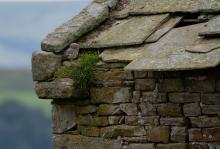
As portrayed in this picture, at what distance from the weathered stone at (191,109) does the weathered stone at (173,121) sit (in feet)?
0.27

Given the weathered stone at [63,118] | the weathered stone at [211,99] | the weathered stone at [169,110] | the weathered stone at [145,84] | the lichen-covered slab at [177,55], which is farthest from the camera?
the weathered stone at [63,118]

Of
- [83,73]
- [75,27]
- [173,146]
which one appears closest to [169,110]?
[173,146]

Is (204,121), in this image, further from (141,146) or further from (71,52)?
(71,52)

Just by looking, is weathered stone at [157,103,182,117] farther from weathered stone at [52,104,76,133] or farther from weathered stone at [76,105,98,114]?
weathered stone at [52,104,76,133]

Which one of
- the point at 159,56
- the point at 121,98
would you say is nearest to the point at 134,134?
the point at 121,98

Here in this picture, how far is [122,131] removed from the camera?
8789 millimetres

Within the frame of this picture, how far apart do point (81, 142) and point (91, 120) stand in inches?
11.5

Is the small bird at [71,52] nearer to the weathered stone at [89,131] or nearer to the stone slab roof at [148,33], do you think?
the stone slab roof at [148,33]

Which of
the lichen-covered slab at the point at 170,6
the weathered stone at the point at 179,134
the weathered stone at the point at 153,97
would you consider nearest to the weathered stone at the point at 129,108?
the weathered stone at the point at 153,97

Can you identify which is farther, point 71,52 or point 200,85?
point 71,52

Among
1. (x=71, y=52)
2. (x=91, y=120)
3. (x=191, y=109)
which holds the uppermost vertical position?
(x=71, y=52)

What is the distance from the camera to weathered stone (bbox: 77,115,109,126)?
894cm

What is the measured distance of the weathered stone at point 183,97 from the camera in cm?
Answer: 833

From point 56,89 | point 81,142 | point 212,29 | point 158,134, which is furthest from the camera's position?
point 81,142
